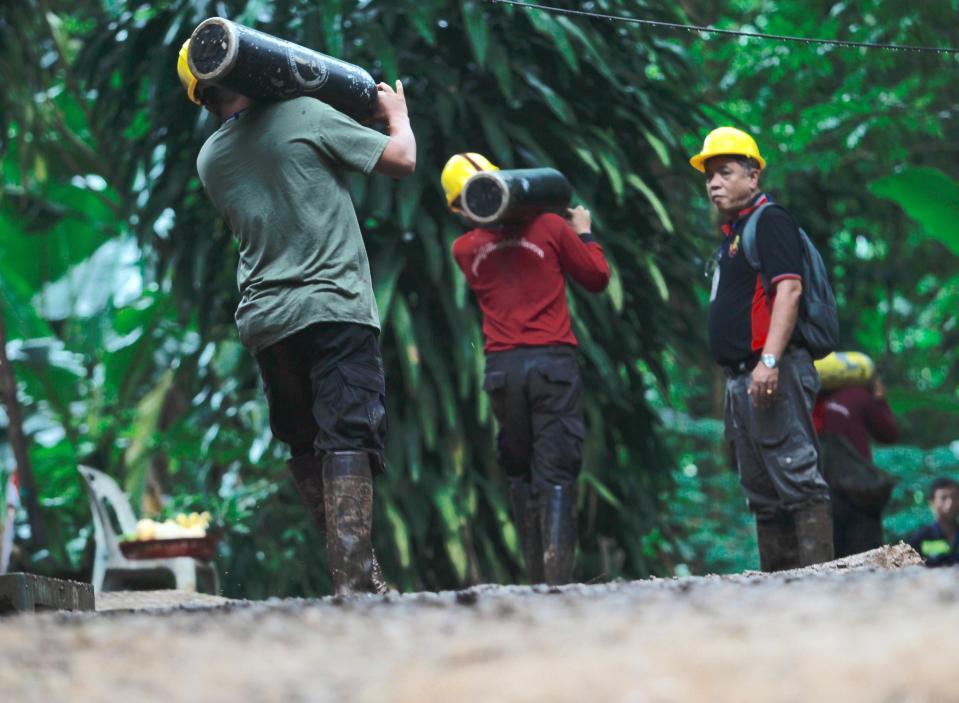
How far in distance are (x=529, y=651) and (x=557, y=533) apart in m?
3.22

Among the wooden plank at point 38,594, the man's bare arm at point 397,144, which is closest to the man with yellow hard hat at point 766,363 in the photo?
the man's bare arm at point 397,144

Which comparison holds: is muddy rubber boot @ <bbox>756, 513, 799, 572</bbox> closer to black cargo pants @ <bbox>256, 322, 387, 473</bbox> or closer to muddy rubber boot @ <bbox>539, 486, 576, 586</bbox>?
muddy rubber boot @ <bbox>539, 486, 576, 586</bbox>

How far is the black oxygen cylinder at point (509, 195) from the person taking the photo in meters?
5.45

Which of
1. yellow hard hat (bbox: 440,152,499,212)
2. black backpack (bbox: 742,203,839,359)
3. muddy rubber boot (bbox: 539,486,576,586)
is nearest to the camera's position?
black backpack (bbox: 742,203,839,359)

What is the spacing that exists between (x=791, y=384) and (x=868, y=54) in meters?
5.69

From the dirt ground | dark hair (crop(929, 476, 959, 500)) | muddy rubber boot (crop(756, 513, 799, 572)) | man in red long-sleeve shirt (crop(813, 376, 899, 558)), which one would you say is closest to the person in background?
dark hair (crop(929, 476, 959, 500))

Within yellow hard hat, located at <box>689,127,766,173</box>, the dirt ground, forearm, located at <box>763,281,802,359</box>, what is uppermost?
yellow hard hat, located at <box>689,127,766,173</box>

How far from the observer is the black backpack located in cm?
520

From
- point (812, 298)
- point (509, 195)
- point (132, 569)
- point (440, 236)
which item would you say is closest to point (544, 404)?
point (509, 195)

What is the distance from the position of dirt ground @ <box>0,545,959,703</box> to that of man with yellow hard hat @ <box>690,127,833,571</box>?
2.39 meters

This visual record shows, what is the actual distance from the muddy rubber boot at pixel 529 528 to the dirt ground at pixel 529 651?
277cm

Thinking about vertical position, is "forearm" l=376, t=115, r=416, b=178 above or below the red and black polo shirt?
above

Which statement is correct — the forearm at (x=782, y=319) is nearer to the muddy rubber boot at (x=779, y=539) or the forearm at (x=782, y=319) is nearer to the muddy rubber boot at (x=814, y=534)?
the muddy rubber boot at (x=814, y=534)

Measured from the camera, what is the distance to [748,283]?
530cm
